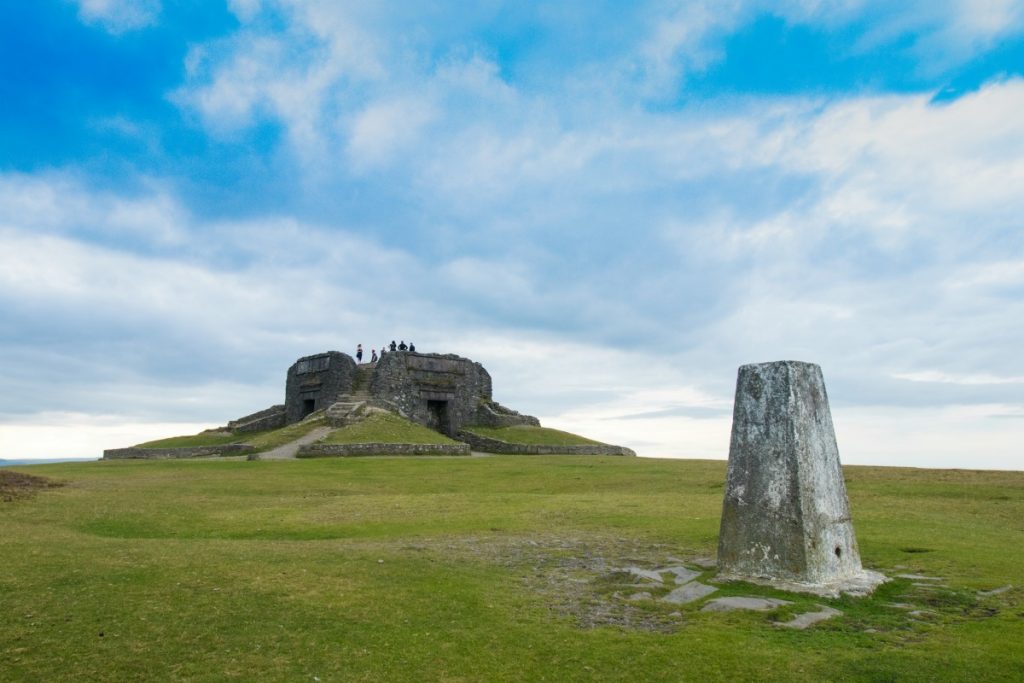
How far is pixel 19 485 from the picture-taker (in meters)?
20.0

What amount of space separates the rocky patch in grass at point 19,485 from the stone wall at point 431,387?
2671 centimetres

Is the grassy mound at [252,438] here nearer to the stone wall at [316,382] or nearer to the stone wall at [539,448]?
the stone wall at [316,382]

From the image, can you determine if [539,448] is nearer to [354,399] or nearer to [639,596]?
[354,399]

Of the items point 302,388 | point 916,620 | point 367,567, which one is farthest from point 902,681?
point 302,388

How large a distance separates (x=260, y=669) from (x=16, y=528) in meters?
9.46

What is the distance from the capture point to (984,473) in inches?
967

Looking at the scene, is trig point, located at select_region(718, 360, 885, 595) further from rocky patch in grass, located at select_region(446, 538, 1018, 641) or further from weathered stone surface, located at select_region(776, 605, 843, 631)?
weathered stone surface, located at select_region(776, 605, 843, 631)

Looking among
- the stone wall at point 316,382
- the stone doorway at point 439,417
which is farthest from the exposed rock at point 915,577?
the stone doorway at point 439,417

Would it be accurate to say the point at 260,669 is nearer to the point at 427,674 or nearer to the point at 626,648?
the point at 427,674

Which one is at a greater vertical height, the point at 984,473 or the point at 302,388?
the point at 302,388

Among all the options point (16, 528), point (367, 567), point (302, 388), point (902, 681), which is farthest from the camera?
point (302, 388)

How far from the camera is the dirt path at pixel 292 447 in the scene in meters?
33.6

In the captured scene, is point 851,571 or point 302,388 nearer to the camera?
point 851,571

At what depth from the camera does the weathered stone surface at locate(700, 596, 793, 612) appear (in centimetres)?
899
